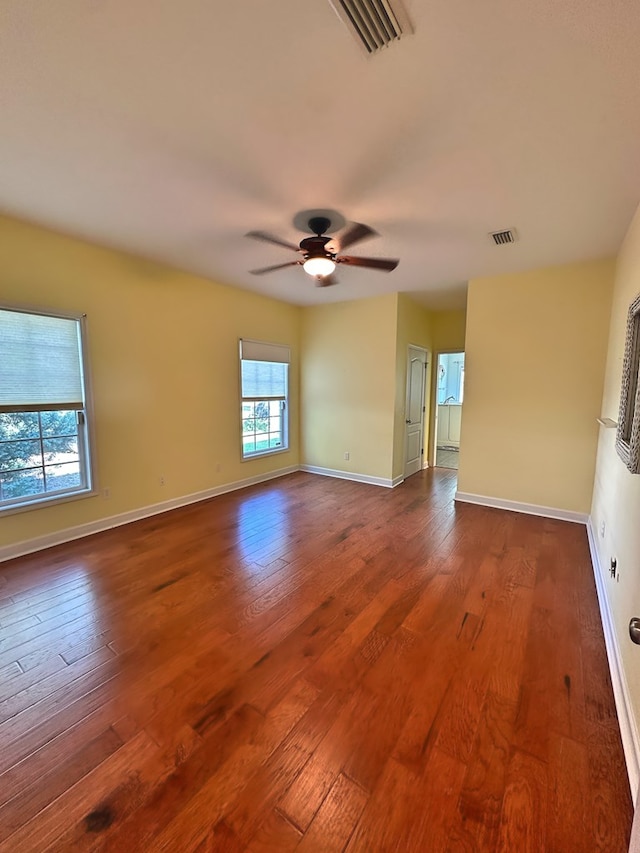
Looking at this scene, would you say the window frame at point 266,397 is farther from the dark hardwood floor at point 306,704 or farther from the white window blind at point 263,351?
the dark hardwood floor at point 306,704

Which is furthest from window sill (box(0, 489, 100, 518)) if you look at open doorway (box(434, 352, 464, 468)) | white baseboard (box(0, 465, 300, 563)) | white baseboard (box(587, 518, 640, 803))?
open doorway (box(434, 352, 464, 468))

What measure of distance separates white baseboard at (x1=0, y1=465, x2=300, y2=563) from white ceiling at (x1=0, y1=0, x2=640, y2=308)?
8.95 ft

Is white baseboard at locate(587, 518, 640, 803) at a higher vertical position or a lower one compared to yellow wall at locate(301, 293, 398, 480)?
→ lower

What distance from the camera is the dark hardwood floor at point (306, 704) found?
1.18 meters

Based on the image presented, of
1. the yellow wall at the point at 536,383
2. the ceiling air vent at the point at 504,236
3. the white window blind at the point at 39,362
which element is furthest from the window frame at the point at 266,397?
the ceiling air vent at the point at 504,236

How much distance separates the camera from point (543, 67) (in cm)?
144

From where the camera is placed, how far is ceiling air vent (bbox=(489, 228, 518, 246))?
115 inches

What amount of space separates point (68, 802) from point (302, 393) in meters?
5.18

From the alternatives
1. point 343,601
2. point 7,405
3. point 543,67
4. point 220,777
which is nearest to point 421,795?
point 220,777

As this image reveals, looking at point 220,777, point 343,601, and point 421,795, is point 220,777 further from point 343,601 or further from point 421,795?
point 343,601

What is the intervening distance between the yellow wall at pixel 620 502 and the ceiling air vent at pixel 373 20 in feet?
7.09

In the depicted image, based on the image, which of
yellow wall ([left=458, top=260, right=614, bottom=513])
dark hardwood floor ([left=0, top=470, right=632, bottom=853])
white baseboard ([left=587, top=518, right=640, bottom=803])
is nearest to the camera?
dark hardwood floor ([left=0, top=470, right=632, bottom=853])

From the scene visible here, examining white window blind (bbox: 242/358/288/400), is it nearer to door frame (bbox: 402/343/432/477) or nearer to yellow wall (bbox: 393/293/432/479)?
yellow wall (bbox: 393/293/432/479)

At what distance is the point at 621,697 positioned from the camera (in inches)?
62.2
